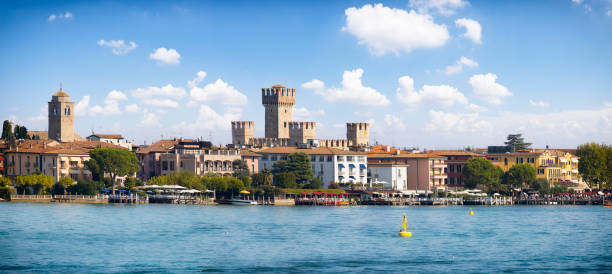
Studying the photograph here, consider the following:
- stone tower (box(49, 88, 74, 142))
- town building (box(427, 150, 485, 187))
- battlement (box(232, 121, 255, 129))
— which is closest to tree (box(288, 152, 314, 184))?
town building (box(427, 150, 485, 187))

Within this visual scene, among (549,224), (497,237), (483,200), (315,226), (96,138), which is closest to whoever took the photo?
(497,237)

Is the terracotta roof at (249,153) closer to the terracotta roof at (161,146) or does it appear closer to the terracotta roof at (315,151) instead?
the terracotta roof at (315,151)

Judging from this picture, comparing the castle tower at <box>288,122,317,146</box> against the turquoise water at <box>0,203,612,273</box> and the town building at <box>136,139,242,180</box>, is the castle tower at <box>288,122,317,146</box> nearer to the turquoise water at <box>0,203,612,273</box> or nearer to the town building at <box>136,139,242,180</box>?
the town building at <box>136,139,242,180</box>

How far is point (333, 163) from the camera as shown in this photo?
110 meters

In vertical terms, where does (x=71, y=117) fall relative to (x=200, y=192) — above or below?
above

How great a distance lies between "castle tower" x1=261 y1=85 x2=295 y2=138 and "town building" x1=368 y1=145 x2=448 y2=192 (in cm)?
1953

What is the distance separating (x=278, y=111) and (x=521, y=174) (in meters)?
37.0

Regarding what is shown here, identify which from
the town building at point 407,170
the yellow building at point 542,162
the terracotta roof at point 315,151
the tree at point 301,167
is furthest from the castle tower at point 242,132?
the yellow building at point 542,162

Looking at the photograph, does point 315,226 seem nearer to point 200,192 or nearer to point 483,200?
point 200,192

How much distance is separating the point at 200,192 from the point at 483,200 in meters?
31.7

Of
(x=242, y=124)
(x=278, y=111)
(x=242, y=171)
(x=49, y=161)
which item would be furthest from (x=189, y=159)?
(x=278, y=111)

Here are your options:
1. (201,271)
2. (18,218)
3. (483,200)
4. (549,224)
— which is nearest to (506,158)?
(483,200)

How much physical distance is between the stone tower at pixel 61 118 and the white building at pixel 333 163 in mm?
33142

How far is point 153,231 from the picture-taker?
62094 mm
